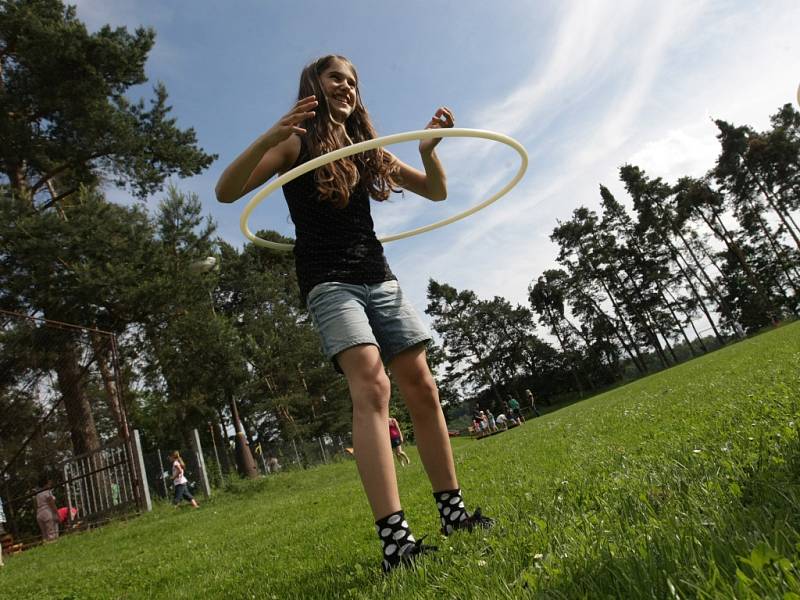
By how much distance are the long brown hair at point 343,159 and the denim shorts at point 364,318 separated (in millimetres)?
470

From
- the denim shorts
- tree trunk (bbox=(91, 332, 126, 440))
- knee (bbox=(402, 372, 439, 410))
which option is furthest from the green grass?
tree trunk (bbox=(91, 332, 126, 440))

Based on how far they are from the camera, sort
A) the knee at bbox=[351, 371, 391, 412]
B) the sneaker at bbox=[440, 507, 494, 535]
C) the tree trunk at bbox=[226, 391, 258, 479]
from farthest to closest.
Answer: the tree trunk at bbox=[226, 391, 258, 479] → the sneaker at bbox=[440, 507, 494, 535] → the knee at bbox=[351, 371, 391, 412]

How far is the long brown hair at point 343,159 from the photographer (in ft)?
9.15

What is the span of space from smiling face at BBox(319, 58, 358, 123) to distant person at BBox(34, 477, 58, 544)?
590 inches

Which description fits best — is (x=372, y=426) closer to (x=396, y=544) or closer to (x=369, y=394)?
(x=369, y=394)

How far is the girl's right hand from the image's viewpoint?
2404 mm

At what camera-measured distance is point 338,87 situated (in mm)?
2939

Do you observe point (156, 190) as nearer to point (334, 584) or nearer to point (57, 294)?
point (57, 294)

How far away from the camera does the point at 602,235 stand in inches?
2581

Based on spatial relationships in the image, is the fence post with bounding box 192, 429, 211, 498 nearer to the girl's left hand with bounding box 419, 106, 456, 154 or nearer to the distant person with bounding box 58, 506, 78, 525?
the distant person with bounding box 58, 506, 78, 525

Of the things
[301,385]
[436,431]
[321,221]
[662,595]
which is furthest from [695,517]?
[301,385]

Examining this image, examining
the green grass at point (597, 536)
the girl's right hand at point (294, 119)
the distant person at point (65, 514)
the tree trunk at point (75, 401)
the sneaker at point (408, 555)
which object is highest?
the tree trunk at point (75, 401)

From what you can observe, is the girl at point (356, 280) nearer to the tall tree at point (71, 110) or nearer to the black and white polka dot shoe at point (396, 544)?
the black and white polka dot shoe at point (396, 544)

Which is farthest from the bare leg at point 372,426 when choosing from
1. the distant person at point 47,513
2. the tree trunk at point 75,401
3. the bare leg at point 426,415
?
the distant person at point 47,513
